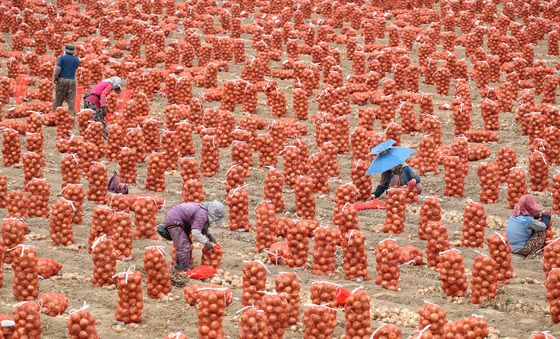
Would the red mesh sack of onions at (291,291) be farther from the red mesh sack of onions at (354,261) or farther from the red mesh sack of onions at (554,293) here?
the red mesh sack of onions at (554,293)

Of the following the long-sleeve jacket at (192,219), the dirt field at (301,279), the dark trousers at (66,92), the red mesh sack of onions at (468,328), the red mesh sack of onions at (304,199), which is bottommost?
the dirt field at (301,279)

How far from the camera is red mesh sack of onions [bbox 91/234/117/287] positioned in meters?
12.1

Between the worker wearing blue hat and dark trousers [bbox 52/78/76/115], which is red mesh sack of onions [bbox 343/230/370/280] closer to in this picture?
the worker wearing blue hat

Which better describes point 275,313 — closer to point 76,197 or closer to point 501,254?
point 501,254

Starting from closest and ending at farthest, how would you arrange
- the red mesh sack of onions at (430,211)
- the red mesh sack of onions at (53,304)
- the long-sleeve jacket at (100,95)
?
the red mesh sack of onions at (53,304) → the red mesh sack of onions at (430,211) → the long-sleeve jacket at (100,95)

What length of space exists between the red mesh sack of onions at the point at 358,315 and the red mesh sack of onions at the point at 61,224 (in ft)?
16.1

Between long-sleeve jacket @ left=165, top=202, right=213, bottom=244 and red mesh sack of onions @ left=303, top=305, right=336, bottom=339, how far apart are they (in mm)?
2356

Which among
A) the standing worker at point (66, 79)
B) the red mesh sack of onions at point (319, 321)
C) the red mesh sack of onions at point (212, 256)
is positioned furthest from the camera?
the standing worker at point (66, 79)

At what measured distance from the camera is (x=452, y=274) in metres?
11.9

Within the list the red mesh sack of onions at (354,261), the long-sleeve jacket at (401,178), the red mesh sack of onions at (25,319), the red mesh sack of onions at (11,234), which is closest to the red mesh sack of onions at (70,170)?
the red mesh sack of onions at (11,234)

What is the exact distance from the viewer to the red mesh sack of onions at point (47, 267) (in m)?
12.3

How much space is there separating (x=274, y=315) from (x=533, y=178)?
719 cm

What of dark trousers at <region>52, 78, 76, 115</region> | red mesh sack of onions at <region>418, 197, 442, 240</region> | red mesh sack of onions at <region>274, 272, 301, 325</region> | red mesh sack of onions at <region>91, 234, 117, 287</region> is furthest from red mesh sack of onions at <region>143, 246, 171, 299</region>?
dark trousers at <region>52, 78, 76, 115</region>

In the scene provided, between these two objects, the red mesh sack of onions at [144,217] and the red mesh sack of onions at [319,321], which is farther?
the red mesh sack of onions at [144,217]
